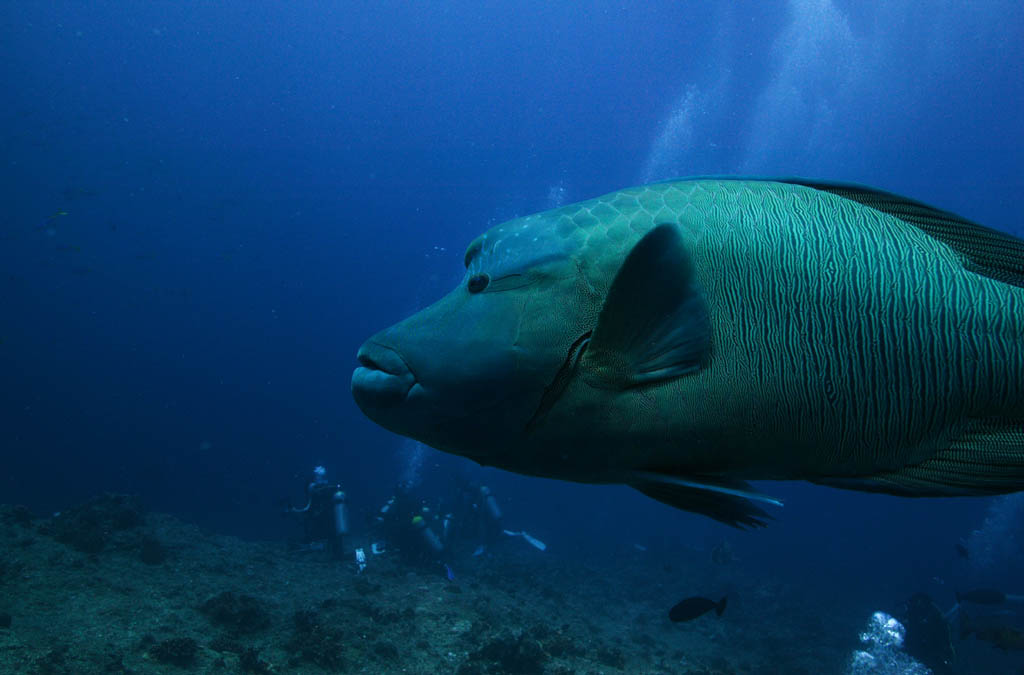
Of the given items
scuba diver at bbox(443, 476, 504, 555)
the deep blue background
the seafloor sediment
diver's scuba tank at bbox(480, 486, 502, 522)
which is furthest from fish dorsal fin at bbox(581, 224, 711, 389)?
the deep blue background

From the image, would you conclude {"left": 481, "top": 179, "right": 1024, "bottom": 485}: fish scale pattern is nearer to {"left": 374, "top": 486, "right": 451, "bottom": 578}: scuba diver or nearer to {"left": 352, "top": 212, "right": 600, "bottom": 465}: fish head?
{"left": 352, "top": 212, "right": 600, "bottom": 465}: fish head

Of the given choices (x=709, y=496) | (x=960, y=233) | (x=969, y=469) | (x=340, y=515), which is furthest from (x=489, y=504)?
(x=960, y=233)

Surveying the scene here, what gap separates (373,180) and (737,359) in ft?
288

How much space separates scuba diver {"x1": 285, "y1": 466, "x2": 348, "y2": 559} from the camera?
13430 mm

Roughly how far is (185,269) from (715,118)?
80.8 meters

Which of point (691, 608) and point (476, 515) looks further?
point (476, 515)

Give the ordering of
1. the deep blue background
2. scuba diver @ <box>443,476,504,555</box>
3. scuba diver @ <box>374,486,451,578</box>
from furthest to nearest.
Result: the deep blue background
scuba diver @ <box>443,476,504,555</box>
scuba diver @ <box>374,486,451,578</box>

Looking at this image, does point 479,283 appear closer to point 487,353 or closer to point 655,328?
point 487,353

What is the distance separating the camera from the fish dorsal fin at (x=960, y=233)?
1.12m

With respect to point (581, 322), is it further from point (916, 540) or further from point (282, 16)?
point (282, 16)

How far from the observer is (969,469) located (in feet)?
3.55

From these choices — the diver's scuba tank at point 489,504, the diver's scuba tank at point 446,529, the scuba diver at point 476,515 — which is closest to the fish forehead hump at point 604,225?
the diver's scuba tank at point 446,529

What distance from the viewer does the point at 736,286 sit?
106cm

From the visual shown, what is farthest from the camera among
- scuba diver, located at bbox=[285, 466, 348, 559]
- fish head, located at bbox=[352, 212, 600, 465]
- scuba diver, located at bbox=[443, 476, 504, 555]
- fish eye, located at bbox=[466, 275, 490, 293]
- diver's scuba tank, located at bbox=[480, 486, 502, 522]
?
scuba diver, located at bbox=[443, 476, 504, 555]
